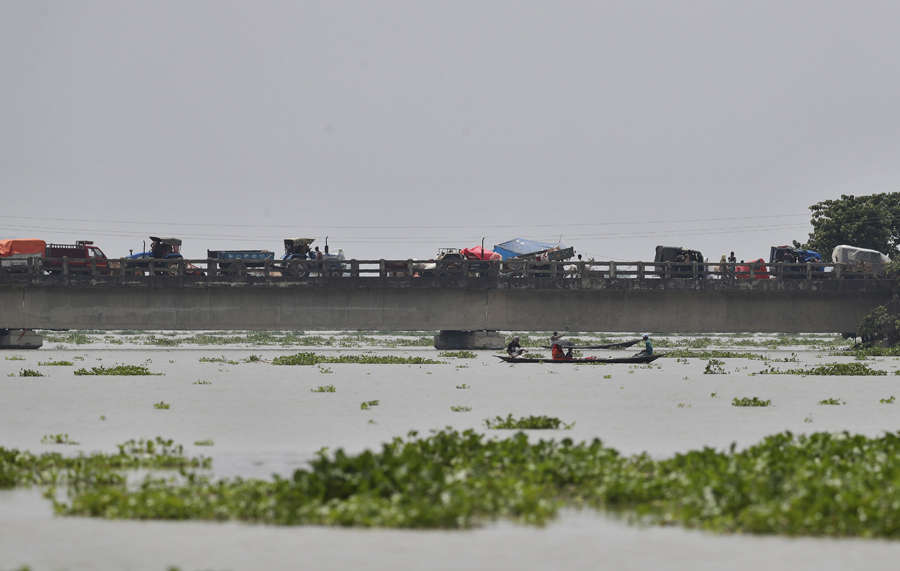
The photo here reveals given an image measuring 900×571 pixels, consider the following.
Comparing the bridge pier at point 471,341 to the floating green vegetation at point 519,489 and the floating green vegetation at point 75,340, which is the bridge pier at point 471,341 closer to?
the floating green vegetation at point 75,340

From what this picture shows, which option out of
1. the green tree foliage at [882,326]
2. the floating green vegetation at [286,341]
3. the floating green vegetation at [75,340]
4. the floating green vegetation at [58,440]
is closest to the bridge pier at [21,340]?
the floating green vegetation at [286,341]

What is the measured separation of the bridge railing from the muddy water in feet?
54.4

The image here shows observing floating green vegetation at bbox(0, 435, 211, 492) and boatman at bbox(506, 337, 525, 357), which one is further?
boatman at bbox(506, 337, 525, 357)

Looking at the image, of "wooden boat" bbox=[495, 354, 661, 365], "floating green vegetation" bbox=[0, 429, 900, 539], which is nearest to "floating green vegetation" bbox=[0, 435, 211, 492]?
"floating green vegetation" bbox=[0, 429, 900, 539]

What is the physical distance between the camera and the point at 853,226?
107125 mm

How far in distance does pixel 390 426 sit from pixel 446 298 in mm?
52395

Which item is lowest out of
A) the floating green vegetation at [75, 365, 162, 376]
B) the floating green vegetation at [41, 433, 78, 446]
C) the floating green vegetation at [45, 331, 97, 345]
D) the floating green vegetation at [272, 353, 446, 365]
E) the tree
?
the floating green vegetation at [45, 331, 97, 345]

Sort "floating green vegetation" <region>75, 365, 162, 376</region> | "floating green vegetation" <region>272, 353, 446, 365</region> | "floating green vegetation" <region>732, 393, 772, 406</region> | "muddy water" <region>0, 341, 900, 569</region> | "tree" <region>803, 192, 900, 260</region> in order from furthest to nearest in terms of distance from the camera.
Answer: "tree" <region>803, 192, 900, 260</region>, "floating green vegetation" <region>272, 353, 446, 365</region>, "floating green vegetation" <region>75, 365, 162, 376</region>, "floating green vegetation" <region>732, 393, 772, 406</region>, "muddy water" <region>0, 341, 900, 569</region>

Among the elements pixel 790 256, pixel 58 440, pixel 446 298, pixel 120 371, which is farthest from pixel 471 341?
pixel 58 440

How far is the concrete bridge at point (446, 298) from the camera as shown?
245ft

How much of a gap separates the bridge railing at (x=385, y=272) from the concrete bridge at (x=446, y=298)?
90 mm

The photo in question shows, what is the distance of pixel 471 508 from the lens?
533 inches

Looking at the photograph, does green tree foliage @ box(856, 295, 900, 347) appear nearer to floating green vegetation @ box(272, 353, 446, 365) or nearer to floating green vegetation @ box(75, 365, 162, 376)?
floating green vegetation @ box(272, 353, 446, 365)

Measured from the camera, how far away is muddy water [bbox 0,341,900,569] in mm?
11484
